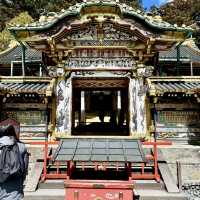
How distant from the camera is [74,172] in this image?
9.98 metres

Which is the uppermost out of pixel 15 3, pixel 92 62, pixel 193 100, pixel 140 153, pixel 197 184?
pixel 15 3

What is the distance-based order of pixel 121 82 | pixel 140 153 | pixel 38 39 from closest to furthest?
pixel 140 153
pixel 38 39
pixel 121 82

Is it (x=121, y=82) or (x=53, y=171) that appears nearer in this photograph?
(x=53, y=171)

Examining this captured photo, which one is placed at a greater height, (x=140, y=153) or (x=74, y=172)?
(x=140, y=153)

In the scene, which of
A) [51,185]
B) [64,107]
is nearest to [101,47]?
[64,107]

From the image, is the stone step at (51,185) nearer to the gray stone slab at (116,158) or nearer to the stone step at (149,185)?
the stone step at (149,185)

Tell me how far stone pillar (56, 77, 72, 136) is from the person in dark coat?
28.5ft

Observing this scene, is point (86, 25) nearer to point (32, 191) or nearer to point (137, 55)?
point (137, 55)

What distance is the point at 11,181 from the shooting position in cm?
556

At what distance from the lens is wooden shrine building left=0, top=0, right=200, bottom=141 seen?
1432 centimetres

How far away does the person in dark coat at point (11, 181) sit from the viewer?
5.52 metres

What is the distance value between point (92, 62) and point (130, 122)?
9.67 ft

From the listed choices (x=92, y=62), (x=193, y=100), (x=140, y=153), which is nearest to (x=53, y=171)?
(x=140, y=153)

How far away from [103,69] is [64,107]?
2253 mm
